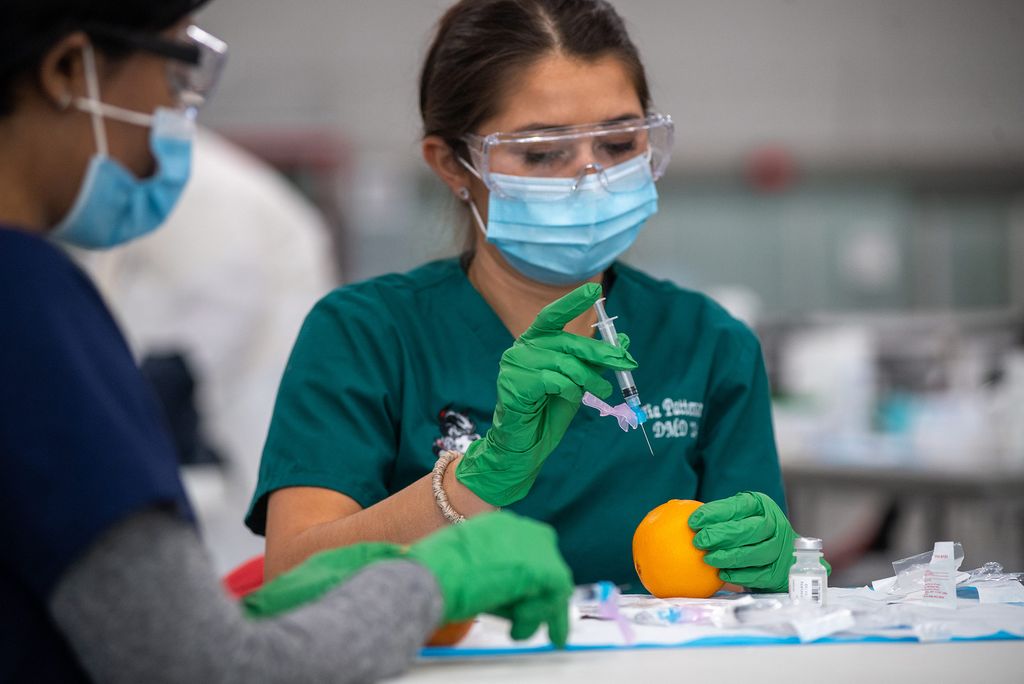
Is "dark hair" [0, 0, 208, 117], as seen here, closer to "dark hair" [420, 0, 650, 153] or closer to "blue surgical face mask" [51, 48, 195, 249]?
"blue surgical face mask" [51, 48, 195, 249]

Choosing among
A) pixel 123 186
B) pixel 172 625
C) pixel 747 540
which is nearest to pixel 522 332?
pixel 747 540

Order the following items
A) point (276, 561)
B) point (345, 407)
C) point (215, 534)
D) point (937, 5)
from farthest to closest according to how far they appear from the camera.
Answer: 1. point (937, 5)
2. point (215, 534)
3. point (345, 407)
4. point (276, 561)

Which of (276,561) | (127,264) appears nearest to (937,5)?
(127,264)

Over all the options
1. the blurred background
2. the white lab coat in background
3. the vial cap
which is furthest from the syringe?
the blurred background

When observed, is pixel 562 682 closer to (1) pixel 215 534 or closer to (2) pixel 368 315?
(2) pixel 368 315

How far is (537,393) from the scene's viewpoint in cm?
134

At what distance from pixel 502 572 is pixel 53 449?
0.42 meters

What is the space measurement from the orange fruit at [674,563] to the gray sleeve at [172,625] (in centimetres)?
54

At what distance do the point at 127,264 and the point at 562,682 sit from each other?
4.18 meters

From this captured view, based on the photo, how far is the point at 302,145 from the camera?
8312 millimetres

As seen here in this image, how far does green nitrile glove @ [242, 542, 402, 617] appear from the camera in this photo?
1.11 m

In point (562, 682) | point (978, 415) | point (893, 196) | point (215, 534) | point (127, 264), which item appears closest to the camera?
point (562, 682)

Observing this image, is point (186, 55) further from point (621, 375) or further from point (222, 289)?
point (222, 289)

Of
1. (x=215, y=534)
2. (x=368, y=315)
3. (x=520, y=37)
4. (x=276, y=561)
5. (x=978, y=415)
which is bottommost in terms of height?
(x=215, y=534)
